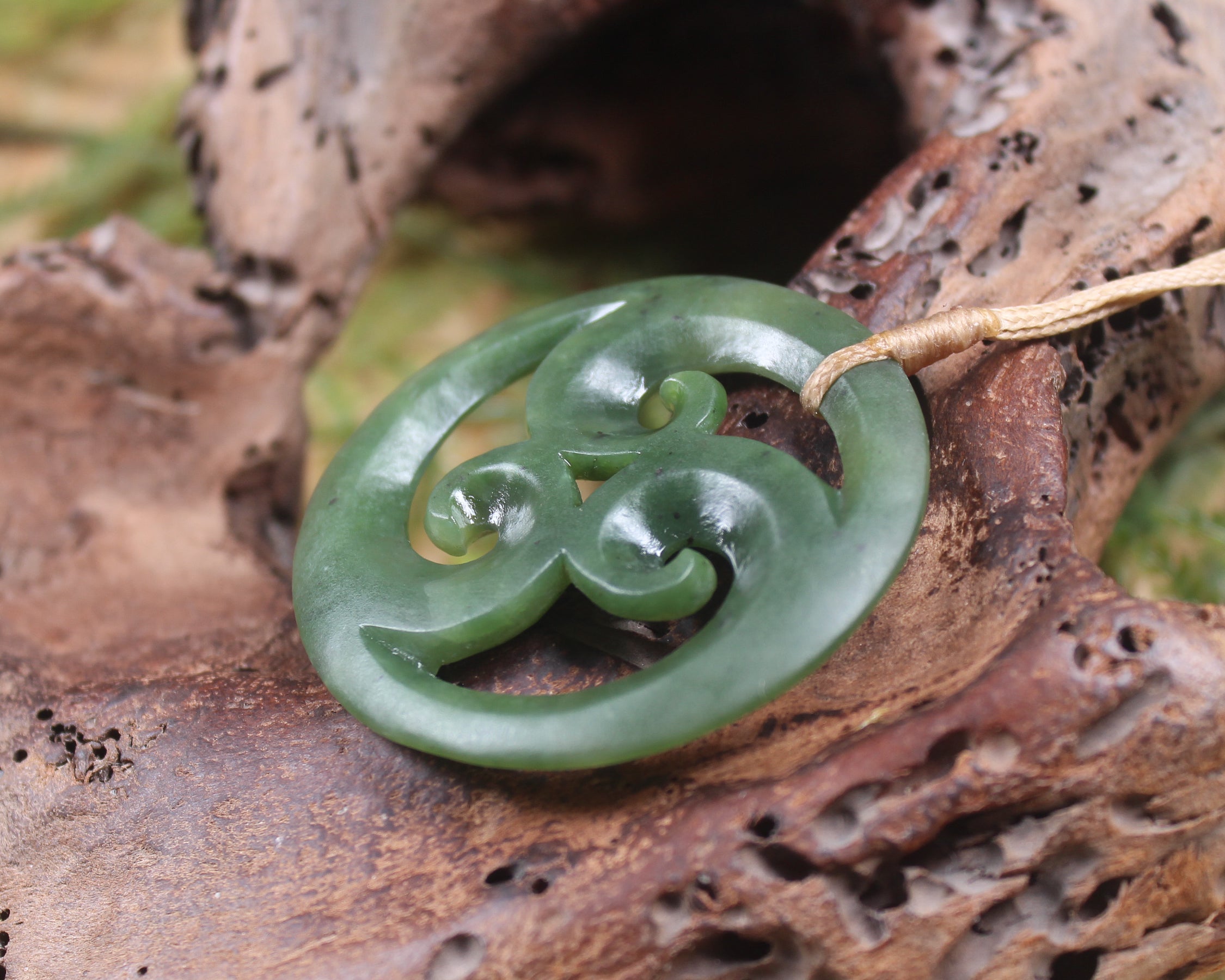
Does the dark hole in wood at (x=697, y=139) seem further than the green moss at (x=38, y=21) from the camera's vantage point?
No

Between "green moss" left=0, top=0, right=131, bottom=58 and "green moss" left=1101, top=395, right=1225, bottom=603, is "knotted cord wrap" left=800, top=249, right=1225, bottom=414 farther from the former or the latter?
"green moss" left=0, top=0, right=131, bottom=58

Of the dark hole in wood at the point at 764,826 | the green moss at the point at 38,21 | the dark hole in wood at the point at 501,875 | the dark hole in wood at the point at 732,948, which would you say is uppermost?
the dark hole in wood at the point at 764,826

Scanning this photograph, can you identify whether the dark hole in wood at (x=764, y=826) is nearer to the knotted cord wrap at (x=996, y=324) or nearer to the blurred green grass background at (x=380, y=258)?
the knotted cord wrap at (x=996, y=324)

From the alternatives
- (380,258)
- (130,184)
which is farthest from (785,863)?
(130,184)

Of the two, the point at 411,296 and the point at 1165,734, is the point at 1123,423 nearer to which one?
the point at 1165,734

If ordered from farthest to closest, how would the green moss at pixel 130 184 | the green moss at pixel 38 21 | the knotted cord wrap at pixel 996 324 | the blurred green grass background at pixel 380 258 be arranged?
1. the green moss at pixel 38 21
2. the green moss at pixel 130 184
3. the blurred green grass background at pixel 380 258
4. the knotted cord wrap at pixel 996 324

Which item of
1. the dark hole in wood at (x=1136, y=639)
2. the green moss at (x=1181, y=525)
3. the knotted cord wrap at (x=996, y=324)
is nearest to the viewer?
the dark hole in wood at (x=1136, y=639)

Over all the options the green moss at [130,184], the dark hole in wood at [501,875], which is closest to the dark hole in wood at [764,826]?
the dark hole in wood at [501,875]

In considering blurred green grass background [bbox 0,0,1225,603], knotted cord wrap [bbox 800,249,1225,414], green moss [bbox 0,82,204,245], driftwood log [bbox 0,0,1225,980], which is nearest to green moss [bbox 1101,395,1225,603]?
blurred green grass background [bbox 0,0,1225,603]
